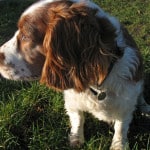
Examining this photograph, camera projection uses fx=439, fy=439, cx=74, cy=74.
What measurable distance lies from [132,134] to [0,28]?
3.11 m

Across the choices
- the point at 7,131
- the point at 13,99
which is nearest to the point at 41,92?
the point at 13,99

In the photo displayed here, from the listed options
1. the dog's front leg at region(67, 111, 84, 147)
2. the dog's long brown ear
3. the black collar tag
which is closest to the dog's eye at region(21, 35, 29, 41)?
the dog's long brown ear

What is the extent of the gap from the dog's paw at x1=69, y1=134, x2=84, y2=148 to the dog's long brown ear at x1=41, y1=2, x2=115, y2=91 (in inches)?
40.6

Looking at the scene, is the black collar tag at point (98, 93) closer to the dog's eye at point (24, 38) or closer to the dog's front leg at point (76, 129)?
the dog's front leg at point (76, 129)

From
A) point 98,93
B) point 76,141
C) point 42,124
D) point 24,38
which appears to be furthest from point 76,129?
point 24,38

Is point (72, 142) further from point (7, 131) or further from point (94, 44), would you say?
point (94, 44)

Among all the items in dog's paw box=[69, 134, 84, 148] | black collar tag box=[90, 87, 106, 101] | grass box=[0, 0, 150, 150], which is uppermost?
black collar tag box=[90, 87, 106, 101]

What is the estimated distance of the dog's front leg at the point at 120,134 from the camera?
161 inches

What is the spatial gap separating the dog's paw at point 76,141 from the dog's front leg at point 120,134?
1.02 feet

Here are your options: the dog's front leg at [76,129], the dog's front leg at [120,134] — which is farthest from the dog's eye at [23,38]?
the dog's front leg at [120,134]

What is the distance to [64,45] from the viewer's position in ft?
10.3

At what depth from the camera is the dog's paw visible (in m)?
4.18

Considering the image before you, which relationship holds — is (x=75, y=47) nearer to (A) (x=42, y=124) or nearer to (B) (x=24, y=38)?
(B) (x=24, y=38)

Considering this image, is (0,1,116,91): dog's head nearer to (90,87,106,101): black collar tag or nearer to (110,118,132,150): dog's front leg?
(90,87,106,101): black collar tag
